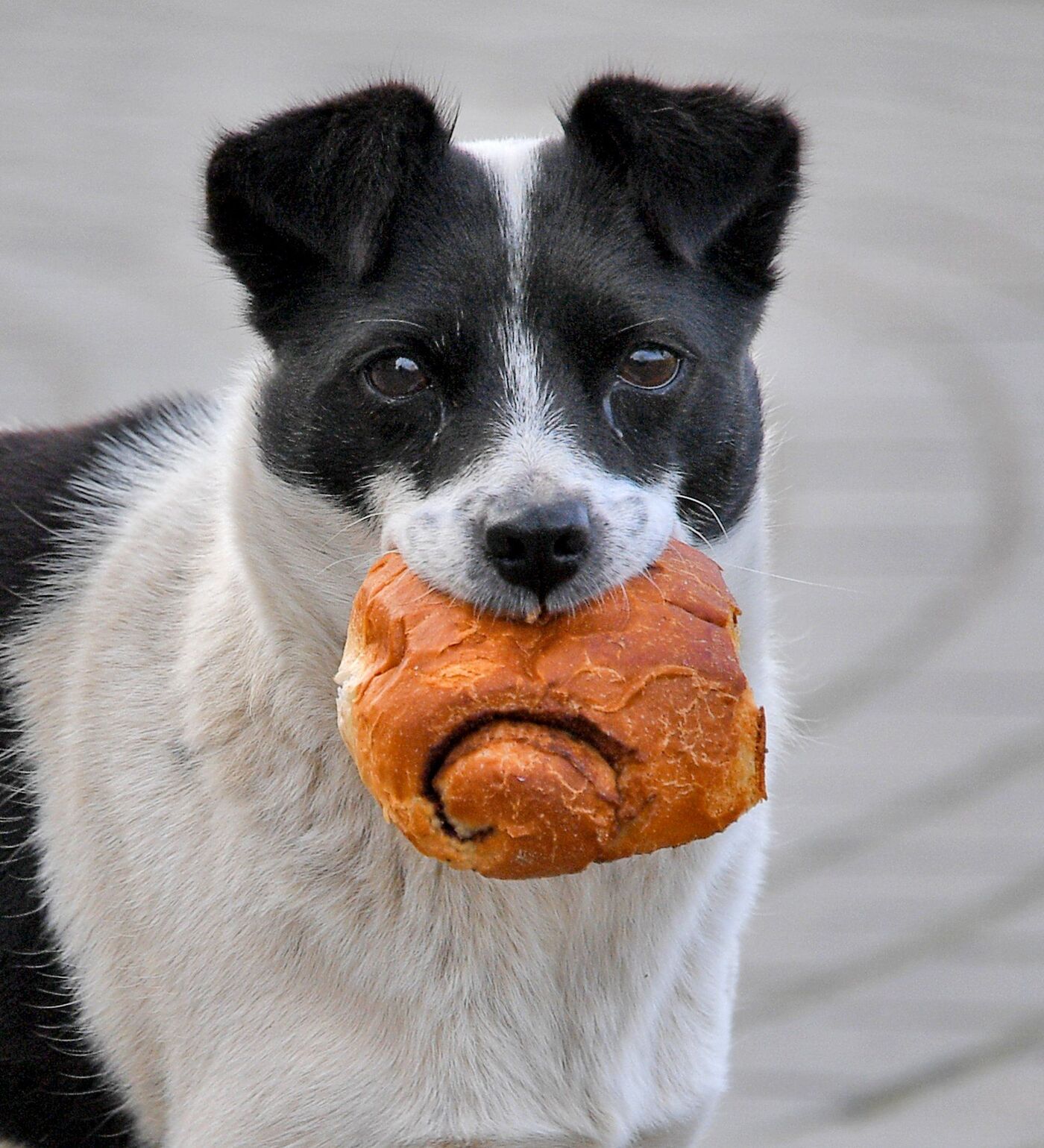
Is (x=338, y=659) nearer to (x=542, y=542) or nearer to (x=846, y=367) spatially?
(x=542, y=542)

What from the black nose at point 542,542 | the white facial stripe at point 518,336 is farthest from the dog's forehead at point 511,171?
the black nose at point 542,542

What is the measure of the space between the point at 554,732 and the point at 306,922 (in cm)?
62

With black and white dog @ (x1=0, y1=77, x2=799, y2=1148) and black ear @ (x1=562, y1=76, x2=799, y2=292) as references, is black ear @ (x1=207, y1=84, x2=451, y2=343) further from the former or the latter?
black ear @ (x1=562, y1=76, x2=799, y2=292)

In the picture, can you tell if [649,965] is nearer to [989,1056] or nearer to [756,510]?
[756,510]

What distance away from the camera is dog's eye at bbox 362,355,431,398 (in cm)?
265

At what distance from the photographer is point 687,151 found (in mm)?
2785

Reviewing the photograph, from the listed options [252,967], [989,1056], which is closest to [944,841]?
[989,1056]

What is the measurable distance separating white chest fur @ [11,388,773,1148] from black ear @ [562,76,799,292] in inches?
19.1

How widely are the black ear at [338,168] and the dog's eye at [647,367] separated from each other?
0.40 metres

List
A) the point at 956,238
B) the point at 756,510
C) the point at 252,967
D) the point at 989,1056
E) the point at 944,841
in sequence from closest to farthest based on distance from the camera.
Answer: the point at 252,967, the point at 756,510, the point at 989,1056, the point at 944,841, the point at 956,238

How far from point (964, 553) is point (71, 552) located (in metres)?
3.68

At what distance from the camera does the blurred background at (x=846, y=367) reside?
171 inches

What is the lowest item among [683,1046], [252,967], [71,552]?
[683,1046]

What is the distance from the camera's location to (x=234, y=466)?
2.90 meters
